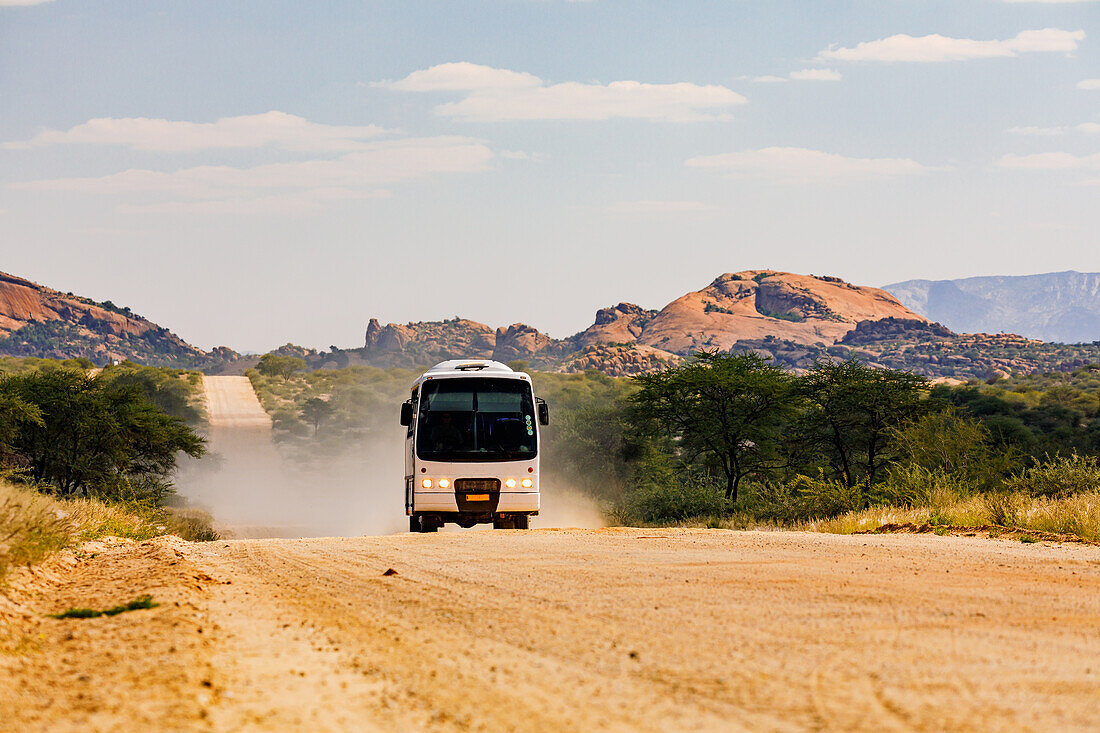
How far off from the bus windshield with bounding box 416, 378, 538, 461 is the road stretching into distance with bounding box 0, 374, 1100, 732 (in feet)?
27.8

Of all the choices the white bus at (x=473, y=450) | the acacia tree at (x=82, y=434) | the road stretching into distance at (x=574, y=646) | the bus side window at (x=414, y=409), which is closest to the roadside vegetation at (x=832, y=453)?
the white bus at (x=473, y=450)

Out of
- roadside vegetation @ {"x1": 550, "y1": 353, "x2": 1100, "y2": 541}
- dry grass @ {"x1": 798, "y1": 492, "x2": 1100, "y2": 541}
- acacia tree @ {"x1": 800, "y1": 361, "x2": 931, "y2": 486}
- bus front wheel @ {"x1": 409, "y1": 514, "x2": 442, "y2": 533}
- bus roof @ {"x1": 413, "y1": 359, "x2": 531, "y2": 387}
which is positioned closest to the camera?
dry grass @ {"x1": 798, "y1": 492, "x2": 1100, "y2": 541}

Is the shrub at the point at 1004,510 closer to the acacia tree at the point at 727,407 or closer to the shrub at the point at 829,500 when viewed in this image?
the shrub at the point at 829,500

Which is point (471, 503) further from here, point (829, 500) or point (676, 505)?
point (676, 505)

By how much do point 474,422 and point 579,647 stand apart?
45.5 feet

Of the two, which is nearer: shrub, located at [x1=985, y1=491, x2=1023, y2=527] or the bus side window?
shrub, located at [x1=985, y1=491, x2=1023, y2=527]

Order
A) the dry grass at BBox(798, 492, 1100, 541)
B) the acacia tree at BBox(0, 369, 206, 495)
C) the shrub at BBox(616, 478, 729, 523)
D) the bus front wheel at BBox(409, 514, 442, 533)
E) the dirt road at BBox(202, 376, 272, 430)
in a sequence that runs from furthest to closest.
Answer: the dirt road at BBox(202, 376, 272, 430) → the shrub at BBox(616, 478, 729, 523) → the acacia tree at BBox(0, 369, 206, 495) → the bus front wheel at BBox(409, 514, 442, 533) → the dry grass at BBox(798, 492, 1100, 541)

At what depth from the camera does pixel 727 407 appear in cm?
3847

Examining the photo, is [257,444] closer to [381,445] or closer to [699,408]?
[381,445]

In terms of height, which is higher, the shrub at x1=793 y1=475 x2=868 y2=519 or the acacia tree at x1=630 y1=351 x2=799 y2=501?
the acacia tree at x1=630 y1=351 x2=799 y2=501

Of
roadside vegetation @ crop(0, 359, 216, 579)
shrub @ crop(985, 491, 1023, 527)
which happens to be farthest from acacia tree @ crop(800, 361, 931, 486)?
roadside vegetation @ crop(0, 359, 216, 579)

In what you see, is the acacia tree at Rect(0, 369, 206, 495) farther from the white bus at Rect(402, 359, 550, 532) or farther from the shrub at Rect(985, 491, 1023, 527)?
the shrub at Rect(985, 491, 1023, 527)

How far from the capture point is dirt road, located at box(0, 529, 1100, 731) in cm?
505

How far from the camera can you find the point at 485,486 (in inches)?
790
